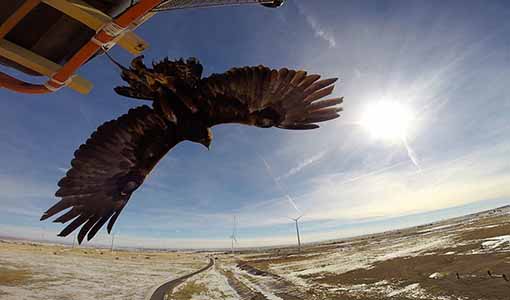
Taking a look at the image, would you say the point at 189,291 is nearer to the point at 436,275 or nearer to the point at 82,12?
the point at 436,275

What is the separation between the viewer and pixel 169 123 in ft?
18.3

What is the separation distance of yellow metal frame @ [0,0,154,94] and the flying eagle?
245 cm

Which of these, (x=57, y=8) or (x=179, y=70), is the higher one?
(x=179, y=70)

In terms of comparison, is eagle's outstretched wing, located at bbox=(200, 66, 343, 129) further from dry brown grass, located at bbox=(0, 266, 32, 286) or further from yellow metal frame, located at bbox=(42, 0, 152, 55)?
dry brown grass, located at bbox=(0, 266, 32, 286)

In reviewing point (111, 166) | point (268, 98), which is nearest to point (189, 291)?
point (111, 166)

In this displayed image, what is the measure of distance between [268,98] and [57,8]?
4.22 metres

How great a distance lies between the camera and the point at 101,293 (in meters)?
29.5

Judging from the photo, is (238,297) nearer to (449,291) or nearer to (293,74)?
(449,291)

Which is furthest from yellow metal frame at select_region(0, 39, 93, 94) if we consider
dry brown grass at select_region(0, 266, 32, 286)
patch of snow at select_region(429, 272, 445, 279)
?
dry brown grass at select_region(0, 266, 32, 286)

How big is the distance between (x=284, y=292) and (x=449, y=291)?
12.9 meters

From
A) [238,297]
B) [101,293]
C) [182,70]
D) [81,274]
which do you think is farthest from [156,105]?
[81,274]

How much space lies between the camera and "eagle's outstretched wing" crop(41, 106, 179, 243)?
17.8 feet

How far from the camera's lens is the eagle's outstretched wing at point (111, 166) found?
542 cm

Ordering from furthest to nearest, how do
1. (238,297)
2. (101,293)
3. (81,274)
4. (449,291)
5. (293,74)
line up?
(81,274)
(101,293)
(238,297)
(449,291)
(293,74)
